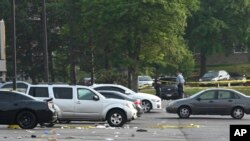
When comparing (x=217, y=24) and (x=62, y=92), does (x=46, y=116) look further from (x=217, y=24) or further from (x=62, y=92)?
(x=217, y=24)

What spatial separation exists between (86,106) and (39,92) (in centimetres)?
198

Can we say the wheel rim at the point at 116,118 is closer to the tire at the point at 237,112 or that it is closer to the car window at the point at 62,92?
the car window at the point at 62,92

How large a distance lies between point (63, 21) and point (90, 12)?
9.73m

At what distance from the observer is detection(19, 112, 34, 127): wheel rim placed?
2297 cm

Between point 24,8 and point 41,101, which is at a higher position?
point 24,8

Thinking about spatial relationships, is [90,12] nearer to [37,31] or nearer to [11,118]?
[37,31]

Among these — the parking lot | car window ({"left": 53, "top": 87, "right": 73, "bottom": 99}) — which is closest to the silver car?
the parking lot

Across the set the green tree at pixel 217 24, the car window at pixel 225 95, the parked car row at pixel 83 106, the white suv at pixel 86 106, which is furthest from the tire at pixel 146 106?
the green tree at pixel 217 24

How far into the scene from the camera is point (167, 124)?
2616cm

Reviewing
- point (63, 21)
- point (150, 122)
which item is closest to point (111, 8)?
point (63, 21)

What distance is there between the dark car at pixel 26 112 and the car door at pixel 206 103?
8.45 meters

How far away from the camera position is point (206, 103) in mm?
29359

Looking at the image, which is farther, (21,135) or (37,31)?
(37,31)

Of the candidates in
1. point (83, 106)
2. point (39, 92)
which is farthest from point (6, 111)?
point (83, 106)
